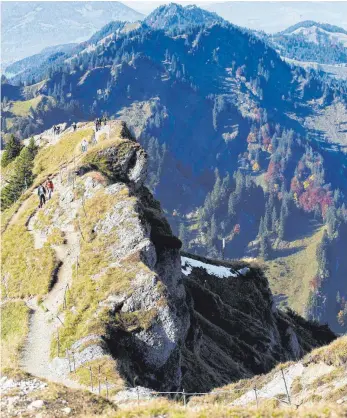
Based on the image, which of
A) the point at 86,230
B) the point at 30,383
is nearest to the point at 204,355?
the point at 86,230

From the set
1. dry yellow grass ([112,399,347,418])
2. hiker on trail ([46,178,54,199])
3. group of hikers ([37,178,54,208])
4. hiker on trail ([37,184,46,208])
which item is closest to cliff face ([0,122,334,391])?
hiker on trail ([46,178,54,199])

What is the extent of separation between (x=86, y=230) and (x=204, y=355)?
59.3 feet

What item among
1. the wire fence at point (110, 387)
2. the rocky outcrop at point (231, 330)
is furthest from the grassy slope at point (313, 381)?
the rocky outcrop at point (231, 330)

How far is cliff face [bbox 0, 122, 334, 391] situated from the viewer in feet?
124

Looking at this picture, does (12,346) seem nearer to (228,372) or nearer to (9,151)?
(228,372)

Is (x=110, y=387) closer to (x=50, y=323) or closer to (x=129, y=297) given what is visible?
(x=129, y=297)

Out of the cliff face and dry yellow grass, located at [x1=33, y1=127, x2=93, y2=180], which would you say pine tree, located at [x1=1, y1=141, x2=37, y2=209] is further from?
the cliff face

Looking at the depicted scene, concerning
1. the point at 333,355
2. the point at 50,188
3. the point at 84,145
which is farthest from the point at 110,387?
the point at 84,145

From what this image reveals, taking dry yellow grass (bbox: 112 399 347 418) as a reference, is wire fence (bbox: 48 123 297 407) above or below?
below

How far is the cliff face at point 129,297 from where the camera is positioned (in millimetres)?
37875

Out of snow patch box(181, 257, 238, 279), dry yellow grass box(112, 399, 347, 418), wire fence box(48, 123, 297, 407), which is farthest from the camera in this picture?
snow patch box(181, 257, 238, 279)

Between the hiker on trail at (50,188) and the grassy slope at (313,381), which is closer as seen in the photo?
the grassy slope at (313,381)

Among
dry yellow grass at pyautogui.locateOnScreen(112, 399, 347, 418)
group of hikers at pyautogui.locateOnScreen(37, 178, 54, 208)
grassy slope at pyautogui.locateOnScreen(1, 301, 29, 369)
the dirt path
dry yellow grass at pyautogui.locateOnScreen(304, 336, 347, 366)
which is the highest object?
dry yellow grass at pyautogui.locateOnScreen(112, 399, 347, 418)

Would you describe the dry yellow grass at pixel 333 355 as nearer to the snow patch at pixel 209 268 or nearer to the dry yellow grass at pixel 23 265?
the dry yellow grass at pixel 23 265
